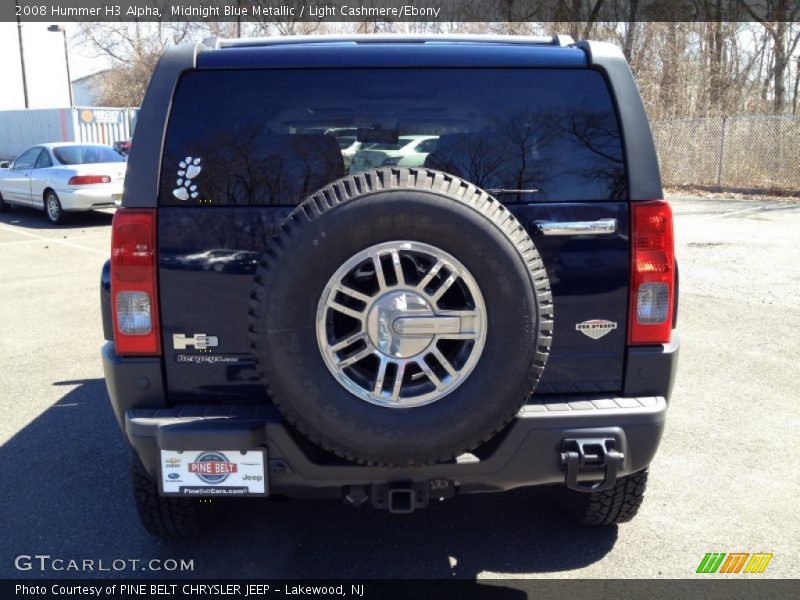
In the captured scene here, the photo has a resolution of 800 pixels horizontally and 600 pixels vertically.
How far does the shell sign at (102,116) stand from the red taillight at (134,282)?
1079 inches

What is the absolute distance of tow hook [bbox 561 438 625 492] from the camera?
101 inches

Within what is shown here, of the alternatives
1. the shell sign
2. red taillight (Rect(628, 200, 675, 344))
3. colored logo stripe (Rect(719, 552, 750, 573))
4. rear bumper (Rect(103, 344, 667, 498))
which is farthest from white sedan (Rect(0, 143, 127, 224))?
colored logo stripe (Rect(719, 552, 750, 573))

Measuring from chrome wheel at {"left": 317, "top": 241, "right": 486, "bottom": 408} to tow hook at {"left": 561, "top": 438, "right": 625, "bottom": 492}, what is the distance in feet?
1.60

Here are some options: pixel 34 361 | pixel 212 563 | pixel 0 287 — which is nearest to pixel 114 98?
pixel 0 287

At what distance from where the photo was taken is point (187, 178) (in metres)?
2.70

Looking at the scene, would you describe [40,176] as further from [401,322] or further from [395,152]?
[401,322]

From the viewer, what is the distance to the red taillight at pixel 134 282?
265 centimetres

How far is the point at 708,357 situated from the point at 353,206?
14.7 feet

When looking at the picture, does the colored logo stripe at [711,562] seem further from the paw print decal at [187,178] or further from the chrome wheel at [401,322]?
the paw print decal at [187,178]

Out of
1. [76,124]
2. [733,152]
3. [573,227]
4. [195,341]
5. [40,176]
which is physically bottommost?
[195,341]

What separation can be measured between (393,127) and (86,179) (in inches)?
495

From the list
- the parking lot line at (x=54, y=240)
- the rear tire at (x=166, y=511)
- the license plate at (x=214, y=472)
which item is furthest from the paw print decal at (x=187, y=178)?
the parking lot line at (x=54, y=240)

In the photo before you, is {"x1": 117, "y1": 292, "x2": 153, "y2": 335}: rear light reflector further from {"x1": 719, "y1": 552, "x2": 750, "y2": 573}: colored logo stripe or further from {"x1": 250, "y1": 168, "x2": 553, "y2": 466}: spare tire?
{"x1": 719, "y1": 552, "x2": 750, "y2": 573}: colored logo stripe

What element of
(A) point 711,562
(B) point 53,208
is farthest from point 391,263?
(B) point 53,208
